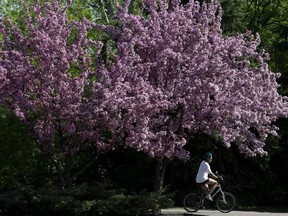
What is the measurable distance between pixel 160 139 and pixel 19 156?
880cm

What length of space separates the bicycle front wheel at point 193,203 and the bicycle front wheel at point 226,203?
62 cm

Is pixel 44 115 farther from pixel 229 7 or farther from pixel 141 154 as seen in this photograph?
pixel 229 7

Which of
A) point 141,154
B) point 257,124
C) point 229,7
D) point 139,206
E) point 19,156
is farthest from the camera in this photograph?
point 229,7

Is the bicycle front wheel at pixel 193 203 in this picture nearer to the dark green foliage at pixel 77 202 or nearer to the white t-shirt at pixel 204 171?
the white t-shirt at pixel 204 171

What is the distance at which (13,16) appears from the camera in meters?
27.2

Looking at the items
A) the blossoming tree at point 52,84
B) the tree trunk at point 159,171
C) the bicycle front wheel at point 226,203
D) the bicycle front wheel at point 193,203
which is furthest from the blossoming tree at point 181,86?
the bicycle front wheel at point 226,203

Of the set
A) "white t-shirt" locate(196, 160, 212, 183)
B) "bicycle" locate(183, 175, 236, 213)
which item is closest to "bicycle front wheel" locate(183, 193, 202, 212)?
"bicycle" locate(183, 175, 236, 213)

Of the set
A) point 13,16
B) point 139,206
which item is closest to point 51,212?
point 139,206

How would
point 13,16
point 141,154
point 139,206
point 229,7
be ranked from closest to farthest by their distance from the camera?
point 139,206 → point 141,154 → point 229,7 → point 13,16

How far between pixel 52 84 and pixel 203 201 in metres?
5.31

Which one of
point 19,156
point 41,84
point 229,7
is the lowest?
point 19,156

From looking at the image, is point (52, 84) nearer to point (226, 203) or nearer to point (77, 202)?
point (77, 202)

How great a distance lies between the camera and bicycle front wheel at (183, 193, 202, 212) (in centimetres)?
1491

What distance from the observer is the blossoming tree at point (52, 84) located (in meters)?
13.9
